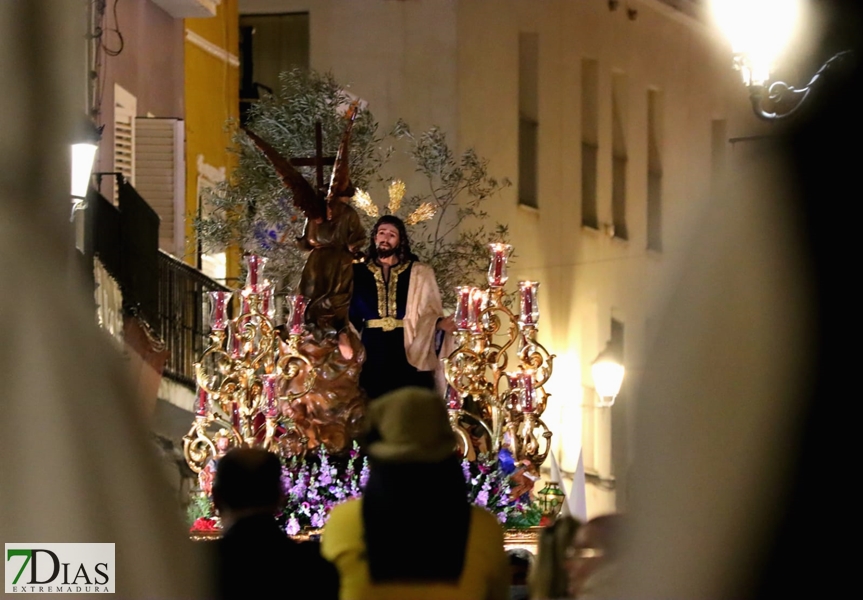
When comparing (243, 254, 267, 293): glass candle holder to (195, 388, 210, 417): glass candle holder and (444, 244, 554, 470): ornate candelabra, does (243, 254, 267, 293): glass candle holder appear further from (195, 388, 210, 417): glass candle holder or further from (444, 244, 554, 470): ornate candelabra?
(444, 244, 554, 470): ornate candelabra

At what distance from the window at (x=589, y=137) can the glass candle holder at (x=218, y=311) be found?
550 inches

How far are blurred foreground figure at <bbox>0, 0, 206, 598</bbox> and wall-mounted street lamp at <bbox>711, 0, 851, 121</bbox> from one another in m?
2.33

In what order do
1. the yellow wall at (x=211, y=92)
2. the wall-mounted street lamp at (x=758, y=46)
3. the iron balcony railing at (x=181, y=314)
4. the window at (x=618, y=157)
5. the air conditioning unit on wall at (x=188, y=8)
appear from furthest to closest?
the window at (x=618, y=157)
the yellow wall at (x=211, y=92)
the air conditioning unit on wall at (x=188, y=8)
the iron balcony railing at (x=181, y=314)
the wall-mounted street lamp at (x=758, y=46)

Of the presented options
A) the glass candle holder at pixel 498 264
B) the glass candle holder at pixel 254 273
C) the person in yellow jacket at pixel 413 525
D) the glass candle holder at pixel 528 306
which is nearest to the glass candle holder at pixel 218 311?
the glass candle holder at pixel 254 273

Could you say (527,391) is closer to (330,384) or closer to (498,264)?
(498,264)

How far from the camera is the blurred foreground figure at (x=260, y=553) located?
4012 millimetres

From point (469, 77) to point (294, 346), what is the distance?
1151 cm

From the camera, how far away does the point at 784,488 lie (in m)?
3.84

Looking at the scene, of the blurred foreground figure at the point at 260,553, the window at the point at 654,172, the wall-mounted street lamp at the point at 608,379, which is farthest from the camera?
the window at the point at 654,172

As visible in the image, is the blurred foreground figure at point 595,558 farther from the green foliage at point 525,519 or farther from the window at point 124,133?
the window at point 124,133

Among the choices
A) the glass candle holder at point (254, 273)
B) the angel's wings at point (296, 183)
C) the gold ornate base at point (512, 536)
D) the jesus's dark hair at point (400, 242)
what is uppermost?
the angel's wings at point (296, 183)


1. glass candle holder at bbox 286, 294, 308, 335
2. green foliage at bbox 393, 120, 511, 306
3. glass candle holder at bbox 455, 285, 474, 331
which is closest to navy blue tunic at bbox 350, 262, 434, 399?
glass candle holder at bbox 286, 294, 308, 335

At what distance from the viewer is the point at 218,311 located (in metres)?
8.86

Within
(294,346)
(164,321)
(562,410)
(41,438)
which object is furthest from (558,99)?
(41,438)
